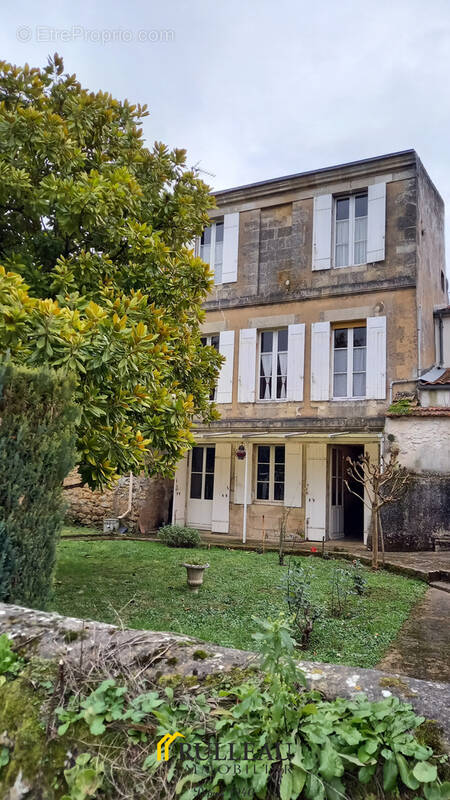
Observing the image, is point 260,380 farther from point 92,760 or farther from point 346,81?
point 92,760

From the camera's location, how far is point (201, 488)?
46.5 feet

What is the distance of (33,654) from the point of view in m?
2.09

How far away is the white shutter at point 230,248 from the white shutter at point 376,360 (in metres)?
4.15

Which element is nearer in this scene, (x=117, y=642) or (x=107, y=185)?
(x=117, y=642)

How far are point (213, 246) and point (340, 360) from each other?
5.04 m

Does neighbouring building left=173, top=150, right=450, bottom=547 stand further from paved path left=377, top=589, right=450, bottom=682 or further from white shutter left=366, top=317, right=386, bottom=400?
paved path left=377, top=589, right=450, bottom=682

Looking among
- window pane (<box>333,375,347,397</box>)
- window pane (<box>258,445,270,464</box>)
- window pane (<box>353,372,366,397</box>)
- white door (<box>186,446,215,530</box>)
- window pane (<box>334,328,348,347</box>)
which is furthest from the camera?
white door (<box>186,446,215,530</box>)

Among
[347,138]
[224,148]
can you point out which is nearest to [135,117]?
[224,148]

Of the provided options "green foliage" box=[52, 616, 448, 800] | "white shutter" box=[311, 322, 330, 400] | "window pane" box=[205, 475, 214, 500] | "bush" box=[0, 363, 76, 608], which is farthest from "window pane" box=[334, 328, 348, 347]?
"green foliage" box=[52, 616, 448, 800]

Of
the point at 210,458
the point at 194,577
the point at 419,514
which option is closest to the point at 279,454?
Answer: the point at 210,458

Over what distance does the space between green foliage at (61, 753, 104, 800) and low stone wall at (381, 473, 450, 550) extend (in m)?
9.60

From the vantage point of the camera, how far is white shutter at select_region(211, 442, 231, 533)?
13.4 m

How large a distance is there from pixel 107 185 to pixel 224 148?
21.7 ft

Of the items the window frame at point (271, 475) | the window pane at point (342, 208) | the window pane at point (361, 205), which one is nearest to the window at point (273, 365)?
the window frame at point (271, 475)
